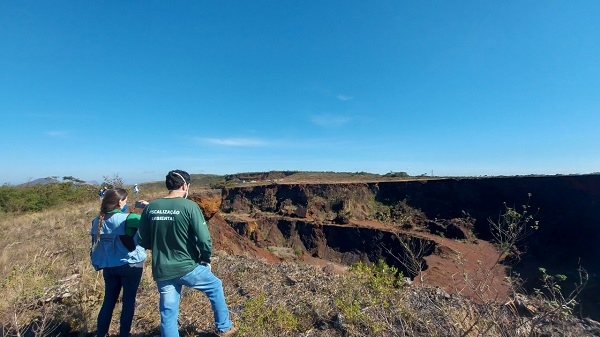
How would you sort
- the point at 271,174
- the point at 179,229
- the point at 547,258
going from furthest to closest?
the point at 271,174, the point at 547,258, the point at 179,229

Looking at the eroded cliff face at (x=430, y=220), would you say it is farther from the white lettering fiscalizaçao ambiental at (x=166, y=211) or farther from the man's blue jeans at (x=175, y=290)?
the white lettering fiscalizaçao ambiental at (x=166, y=211)

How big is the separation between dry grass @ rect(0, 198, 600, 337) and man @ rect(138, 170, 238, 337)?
88 centimetres

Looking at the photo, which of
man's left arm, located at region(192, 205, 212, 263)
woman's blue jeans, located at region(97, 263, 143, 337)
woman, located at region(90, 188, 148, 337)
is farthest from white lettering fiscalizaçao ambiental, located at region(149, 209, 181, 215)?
woman's blue jeans, located at region(97, 263, 143, 337)

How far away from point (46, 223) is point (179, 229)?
1232 cm

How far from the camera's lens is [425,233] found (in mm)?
18688

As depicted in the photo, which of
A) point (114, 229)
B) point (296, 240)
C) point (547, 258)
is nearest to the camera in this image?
point (114, 229)

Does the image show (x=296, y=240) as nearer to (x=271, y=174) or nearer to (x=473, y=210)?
(x=473, y=210)

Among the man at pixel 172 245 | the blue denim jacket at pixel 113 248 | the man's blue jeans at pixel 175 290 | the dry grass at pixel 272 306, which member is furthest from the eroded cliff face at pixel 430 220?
the blue denim jacket at pixel 113 248

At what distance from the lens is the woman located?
2.90 meters

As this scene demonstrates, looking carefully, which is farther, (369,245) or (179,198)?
(369,245)

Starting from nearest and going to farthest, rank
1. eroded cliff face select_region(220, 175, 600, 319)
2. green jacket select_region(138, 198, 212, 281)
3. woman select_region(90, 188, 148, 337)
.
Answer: green jacket select_region(138, 198, 212, 281)
woman select_region(90, 188, 148, 337)
eroded cliff face select_region(220, 175, 600, 319)

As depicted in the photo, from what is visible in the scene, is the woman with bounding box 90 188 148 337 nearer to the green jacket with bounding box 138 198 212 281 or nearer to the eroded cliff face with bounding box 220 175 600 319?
the green jacket with bounding box 138 198 212 281

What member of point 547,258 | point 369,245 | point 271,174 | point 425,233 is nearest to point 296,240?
point 369,245

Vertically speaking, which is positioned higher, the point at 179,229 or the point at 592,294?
the point at 179,229
